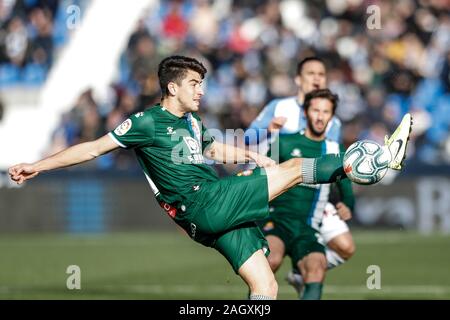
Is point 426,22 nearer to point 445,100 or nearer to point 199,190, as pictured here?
point 445,100

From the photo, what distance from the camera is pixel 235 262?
27.9ft

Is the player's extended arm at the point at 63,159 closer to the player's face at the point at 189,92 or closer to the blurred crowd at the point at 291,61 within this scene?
the player's face at the point at 189,92

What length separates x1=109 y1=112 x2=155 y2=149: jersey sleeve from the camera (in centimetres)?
845

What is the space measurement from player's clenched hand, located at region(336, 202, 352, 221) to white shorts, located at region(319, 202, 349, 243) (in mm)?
185

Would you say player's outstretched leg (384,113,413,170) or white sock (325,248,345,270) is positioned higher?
player's outstretched leg (384,113,413,170)

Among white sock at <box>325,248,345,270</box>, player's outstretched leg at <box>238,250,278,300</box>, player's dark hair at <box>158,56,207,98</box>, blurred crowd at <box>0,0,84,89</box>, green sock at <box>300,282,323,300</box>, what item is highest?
blurred crowd at <box>0,0,84,89</box>

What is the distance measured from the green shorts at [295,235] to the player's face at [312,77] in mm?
1461

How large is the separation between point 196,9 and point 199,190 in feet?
52.5

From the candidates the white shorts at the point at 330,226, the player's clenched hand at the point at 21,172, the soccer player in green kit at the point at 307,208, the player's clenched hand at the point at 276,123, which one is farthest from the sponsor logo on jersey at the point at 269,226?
the player's clenched hand at the point at 21,172

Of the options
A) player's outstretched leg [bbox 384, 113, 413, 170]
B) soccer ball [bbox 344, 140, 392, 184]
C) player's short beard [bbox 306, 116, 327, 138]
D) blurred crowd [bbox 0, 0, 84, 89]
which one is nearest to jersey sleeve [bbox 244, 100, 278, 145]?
player's short beard [bbox 306, 116, 327, 138]

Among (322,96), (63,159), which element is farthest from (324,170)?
(322,96)

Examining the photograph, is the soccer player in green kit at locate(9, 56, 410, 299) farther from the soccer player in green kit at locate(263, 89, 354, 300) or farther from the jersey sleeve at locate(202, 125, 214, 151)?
the soccer player in green kit at locate(263, 89, 354, 300)

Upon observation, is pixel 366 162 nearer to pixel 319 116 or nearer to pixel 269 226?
pixel 319 116
